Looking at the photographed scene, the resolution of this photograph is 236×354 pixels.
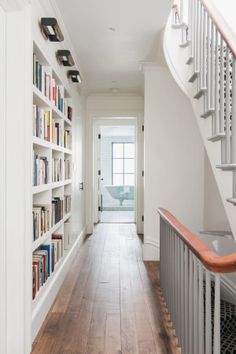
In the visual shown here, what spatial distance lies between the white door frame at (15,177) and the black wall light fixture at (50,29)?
441 mm

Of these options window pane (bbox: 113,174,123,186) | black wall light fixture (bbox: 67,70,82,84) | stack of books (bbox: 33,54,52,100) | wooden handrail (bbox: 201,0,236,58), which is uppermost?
black wall light fixture (bbox: 67,70,82,84)

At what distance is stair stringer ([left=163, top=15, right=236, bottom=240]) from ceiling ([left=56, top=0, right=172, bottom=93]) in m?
0.19

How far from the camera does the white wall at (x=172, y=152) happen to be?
426 centimetres

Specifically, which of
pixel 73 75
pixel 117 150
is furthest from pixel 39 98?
pixel 117 150

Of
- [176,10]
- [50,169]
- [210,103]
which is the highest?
[176,10]

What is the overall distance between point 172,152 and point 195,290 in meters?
2.84

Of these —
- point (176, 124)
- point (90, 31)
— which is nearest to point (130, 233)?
point (176, 124)

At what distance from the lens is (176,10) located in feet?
11.3

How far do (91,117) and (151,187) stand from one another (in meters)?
2.34

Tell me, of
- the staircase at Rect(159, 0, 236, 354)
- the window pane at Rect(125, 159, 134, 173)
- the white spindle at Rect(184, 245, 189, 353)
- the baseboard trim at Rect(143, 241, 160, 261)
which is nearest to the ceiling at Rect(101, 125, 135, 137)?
the window pane at Rect(125, 159, 134, 173)

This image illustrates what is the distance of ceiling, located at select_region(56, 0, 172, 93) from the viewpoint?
2.88 metres

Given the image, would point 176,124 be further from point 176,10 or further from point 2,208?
point 2,208

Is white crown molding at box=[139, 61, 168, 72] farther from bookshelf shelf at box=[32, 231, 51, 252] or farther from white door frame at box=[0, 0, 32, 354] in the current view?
bookshelf shelf at box=[32, 231, 51, 252]

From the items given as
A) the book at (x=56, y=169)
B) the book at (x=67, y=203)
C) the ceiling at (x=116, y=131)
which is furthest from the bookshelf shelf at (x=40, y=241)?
the ceiling at (x=116, y=131)
